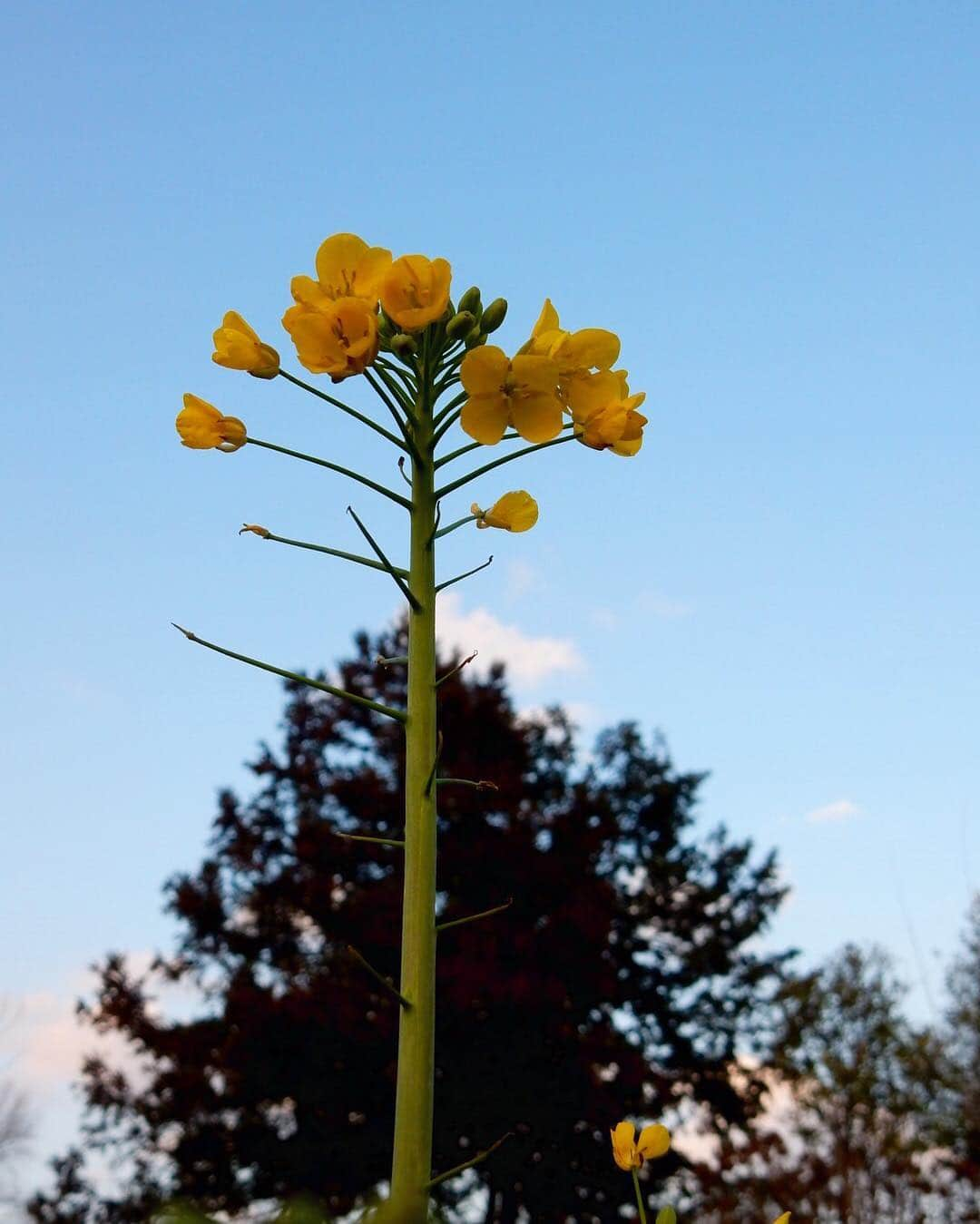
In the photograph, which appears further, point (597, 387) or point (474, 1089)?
point (474, 1089)

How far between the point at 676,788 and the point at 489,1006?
6.03 m

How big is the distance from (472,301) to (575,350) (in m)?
0.20

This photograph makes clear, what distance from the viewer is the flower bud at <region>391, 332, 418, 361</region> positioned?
203 centimetres

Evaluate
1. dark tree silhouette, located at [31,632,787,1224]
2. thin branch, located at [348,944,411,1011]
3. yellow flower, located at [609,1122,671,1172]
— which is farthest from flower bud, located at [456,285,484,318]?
dark tree silhouette, located at [31,632,787,1224]

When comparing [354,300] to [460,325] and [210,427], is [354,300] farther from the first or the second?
[210,427]

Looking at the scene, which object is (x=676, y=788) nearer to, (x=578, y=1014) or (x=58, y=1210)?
(x=578, y=1014)

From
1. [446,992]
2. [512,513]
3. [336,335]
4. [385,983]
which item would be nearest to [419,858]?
[385,983]

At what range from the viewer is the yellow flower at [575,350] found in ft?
6.78

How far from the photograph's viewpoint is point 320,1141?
14.2 m

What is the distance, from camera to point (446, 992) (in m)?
13.7

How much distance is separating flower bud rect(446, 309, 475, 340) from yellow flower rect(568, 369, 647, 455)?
200mm

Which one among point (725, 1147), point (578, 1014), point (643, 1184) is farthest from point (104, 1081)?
point (725, 1147)

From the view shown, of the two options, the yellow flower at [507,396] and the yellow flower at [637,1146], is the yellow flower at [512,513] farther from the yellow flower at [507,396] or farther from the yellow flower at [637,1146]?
the yellow flower at [637,1146]

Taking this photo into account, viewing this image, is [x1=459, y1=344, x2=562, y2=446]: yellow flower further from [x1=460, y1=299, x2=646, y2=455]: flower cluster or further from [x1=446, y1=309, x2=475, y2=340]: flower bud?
[x1=446, y1=309, x2=475, y2=340]: flower bud
